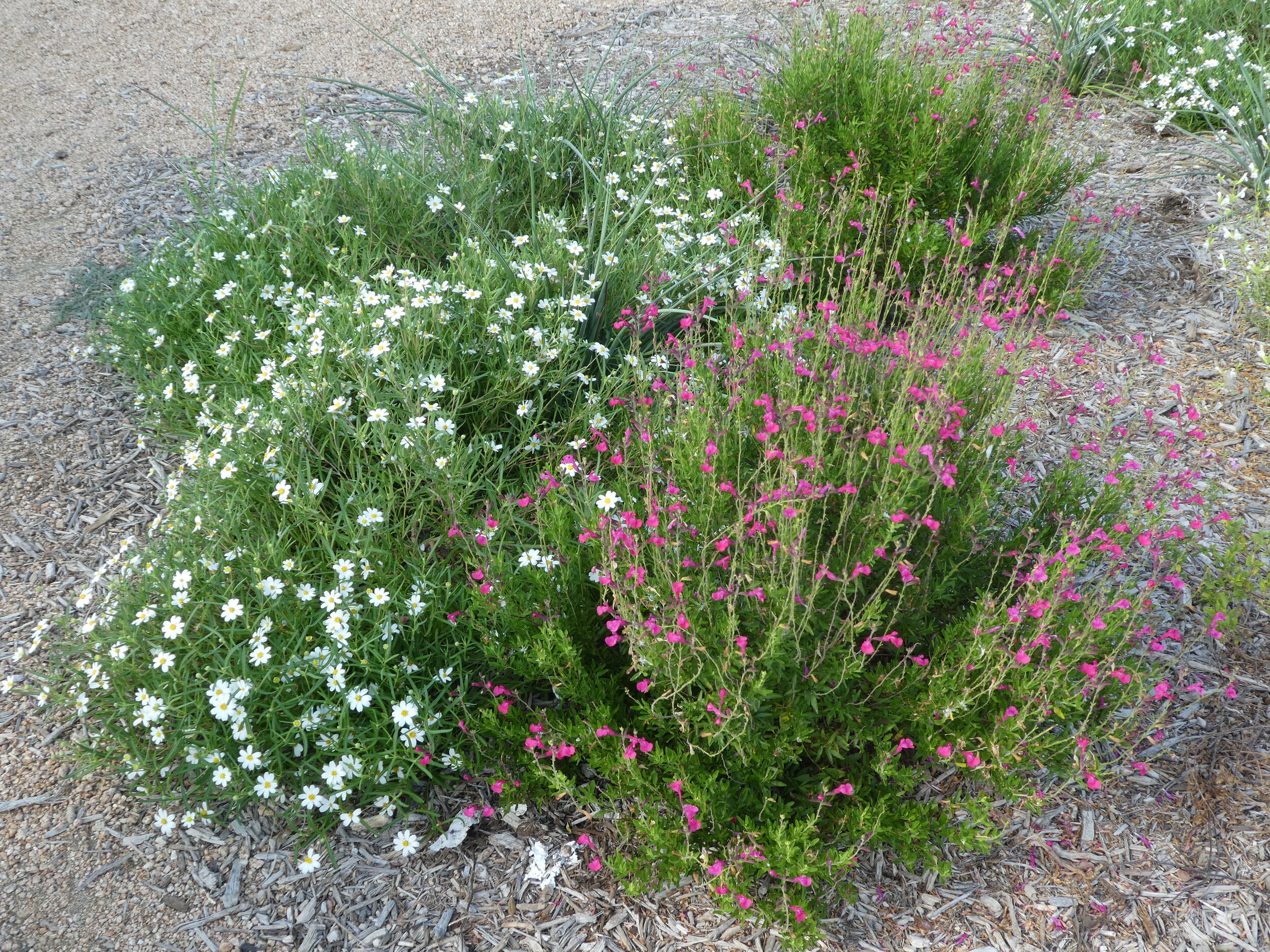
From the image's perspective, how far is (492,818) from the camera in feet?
8.32

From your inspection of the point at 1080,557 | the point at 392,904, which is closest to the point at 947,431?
the point at 1080,557

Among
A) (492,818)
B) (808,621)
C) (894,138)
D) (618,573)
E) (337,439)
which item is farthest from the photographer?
(894,138)

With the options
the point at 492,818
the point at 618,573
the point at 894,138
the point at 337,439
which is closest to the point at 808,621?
the point at 618,573

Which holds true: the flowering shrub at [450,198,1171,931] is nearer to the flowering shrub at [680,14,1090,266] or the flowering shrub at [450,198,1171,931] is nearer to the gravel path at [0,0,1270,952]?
the gravel path at [0,0,1270,952]

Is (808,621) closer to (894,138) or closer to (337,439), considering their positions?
(337,439)

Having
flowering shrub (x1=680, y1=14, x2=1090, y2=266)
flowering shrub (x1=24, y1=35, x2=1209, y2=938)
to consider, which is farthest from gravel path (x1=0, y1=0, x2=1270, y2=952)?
flowering shrub (x1=680, y1=14, x2=1090, y2=266)

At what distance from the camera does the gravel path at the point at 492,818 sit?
2273 mm

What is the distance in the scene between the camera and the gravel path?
2273 mm

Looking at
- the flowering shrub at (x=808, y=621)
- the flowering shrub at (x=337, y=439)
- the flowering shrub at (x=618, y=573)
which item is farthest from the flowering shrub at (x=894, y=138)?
the flowering shrub at (x=808, y=621)

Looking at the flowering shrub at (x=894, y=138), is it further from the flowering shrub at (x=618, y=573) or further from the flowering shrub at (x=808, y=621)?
the flowering shrub at (x=808, y=621)

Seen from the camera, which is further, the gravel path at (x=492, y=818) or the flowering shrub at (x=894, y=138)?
the flowering shrub at (x=894, y=138)

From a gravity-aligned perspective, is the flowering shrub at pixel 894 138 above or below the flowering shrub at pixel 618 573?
above

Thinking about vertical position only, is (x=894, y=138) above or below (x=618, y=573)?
above

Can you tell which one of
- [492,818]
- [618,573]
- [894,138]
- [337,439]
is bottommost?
[492,818]
